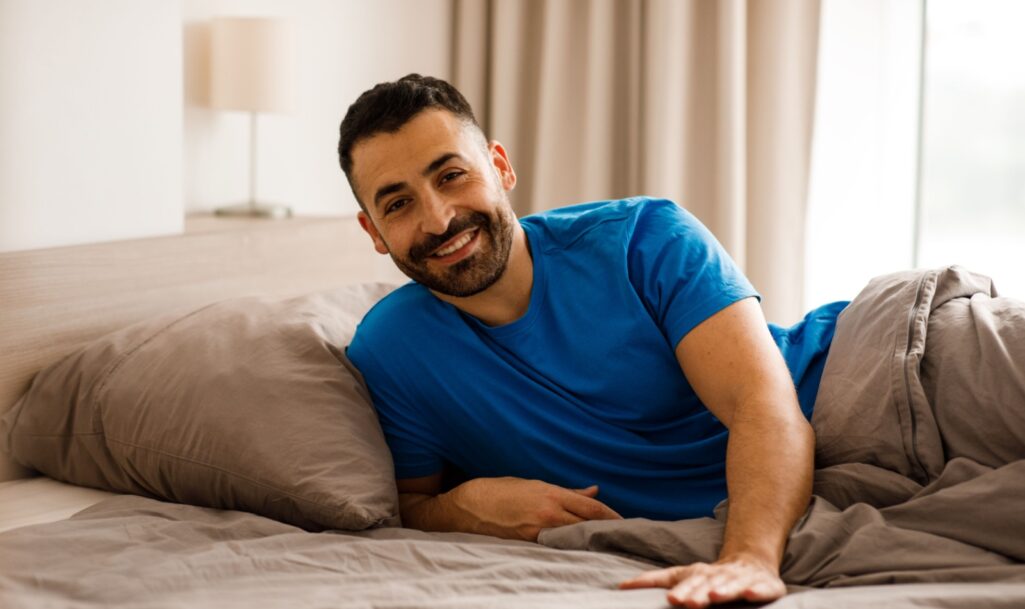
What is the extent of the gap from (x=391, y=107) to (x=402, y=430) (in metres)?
0.50

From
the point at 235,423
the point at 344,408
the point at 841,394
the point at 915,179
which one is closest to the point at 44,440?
the point at 235,423

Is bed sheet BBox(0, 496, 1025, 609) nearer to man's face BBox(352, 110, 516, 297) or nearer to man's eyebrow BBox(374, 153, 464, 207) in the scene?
man's face BBox(352, 110, 516, 297)

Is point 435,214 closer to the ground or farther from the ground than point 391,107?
closer to the ground

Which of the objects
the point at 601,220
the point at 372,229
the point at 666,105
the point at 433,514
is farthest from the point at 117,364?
the point at 666,105

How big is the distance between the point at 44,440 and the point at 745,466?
111 cm

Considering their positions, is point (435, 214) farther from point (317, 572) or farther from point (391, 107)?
point (317, 572)

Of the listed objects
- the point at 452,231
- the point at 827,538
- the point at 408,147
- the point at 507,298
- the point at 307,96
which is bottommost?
the point at 827,538

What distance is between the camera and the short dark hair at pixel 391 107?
A: 5.67 ft

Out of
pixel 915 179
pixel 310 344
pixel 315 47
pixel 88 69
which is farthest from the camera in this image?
pixel 915 179

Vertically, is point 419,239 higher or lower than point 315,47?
lower

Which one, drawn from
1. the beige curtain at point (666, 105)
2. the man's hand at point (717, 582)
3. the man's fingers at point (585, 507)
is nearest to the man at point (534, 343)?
the man's fingers at point (585, 507)

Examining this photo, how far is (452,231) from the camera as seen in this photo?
1694mm

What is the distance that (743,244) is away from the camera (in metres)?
3.49

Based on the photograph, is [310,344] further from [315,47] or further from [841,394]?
[315,47]
